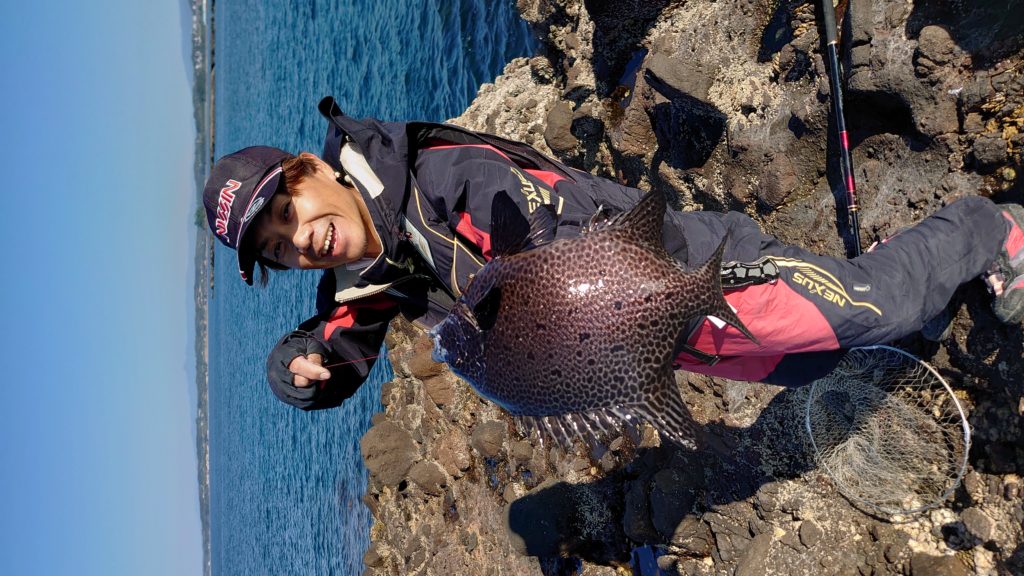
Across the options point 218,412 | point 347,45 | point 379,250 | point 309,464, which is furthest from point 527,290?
point 218,412

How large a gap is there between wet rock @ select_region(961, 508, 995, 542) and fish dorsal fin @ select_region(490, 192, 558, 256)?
3160 mm

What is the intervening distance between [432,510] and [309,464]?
9.66m

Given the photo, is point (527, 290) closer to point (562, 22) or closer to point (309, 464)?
point (562, 22)

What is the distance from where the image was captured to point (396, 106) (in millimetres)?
15172

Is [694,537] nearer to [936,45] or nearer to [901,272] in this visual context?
[901,272]

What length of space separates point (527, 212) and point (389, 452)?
863 cm

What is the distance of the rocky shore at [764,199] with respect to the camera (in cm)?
368

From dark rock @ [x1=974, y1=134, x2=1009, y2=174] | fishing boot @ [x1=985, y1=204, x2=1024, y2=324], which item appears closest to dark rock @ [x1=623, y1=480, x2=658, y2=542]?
fishing boot @ [x1=985, y1=204, x2=1024, y2=324]

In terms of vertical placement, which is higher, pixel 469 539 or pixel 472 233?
pixel 472 233

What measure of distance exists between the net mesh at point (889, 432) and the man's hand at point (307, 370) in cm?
327

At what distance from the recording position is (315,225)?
10.6 ft

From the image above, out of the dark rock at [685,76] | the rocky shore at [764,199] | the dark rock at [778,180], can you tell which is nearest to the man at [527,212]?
the rocky shore at [764,199]

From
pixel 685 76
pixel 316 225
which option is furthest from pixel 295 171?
pixel 685 76

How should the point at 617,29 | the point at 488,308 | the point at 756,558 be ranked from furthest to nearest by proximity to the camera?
the point at 617,29 → the point at 756,558 → the point at 488,308
